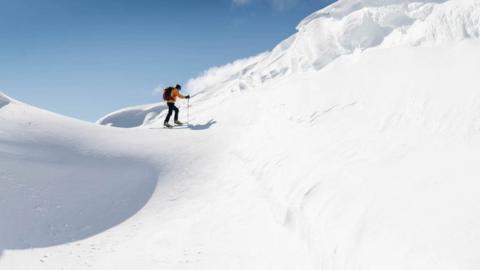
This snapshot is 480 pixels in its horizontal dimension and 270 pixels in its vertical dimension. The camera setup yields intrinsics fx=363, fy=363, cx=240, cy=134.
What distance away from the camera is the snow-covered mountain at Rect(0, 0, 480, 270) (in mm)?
4848

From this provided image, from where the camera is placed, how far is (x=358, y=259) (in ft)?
14.5

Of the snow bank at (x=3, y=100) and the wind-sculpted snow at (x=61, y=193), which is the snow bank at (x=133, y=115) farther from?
the wind-sculpted snow at (x=61, y=193)

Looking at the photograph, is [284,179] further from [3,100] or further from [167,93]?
[3,100]

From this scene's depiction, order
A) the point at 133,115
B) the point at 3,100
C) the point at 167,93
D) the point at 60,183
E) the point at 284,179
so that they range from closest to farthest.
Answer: the point at 284,179 < the point at 60,183 < the point at 3,100 < the point at 167,93 < the point at 133,115

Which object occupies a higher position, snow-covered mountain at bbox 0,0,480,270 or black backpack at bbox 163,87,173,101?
black backpack at bbox 163,87,173,101

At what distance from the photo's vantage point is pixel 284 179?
8.08 m

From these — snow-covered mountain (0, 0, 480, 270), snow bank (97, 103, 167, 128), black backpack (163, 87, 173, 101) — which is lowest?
snow-covered mountain (0, 0, 480, 270)

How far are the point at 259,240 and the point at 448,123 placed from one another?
426cm

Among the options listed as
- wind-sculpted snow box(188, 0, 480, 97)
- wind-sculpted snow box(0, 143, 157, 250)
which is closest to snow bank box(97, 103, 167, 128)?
wind-sculpted snow box(188, 0, 480, 97)

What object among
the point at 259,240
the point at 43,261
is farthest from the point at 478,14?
the point at 43,261

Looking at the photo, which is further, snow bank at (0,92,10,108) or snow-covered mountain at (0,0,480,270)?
snow bank at (0,92,10,108)

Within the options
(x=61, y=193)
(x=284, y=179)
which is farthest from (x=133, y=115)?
(x=284, y=179)

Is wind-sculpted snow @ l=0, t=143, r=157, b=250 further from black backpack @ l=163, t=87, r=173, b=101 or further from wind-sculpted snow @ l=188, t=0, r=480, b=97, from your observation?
wind-sculpted snow @ l=188, t=0, r=480, b=97

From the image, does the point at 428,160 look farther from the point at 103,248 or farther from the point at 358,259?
the point at 103,248
